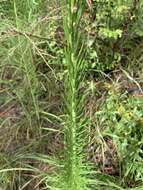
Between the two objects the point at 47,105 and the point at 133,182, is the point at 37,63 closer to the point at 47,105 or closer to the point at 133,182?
the point at 47,105

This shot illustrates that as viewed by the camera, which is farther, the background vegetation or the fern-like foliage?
the background vegetation

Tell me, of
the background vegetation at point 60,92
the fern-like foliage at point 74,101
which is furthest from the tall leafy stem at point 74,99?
the background vegetation at point 60,92

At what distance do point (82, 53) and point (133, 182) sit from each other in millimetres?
1198

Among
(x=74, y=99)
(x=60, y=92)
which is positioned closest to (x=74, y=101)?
(x=74, y=99)

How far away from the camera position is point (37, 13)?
2.39 metres

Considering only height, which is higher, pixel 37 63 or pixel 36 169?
pixel 37 63

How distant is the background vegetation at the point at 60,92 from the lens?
1994 mm

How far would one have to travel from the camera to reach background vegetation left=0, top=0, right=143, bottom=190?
1994 mm

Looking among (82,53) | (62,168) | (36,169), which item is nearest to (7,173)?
(36,169)

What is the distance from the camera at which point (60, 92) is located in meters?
2.21

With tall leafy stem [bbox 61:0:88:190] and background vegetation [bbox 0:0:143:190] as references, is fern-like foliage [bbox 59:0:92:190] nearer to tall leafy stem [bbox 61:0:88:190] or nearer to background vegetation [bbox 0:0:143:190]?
tall leafy stem [bbox 61:0:88:190]

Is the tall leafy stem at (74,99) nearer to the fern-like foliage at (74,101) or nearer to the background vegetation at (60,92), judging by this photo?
the fern-like foliage at (74,101)

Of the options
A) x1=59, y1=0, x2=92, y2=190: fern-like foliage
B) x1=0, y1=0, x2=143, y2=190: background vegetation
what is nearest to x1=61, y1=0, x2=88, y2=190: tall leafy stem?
x1=59, y1=0, x2=92, y2=190: fern-like foliage

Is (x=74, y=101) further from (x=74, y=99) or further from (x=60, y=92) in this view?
(x=60, y=92)
